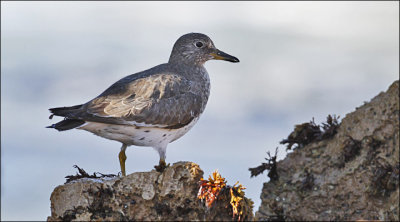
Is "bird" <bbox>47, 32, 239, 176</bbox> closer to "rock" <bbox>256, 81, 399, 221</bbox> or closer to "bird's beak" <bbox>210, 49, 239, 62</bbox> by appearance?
"bird's beak" <bbox>210, 49, 239, 62</bbox>

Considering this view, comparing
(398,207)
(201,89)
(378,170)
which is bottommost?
(398,207)

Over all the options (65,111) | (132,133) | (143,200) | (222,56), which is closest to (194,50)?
(222,56)

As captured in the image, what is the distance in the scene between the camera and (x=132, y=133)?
963 cm

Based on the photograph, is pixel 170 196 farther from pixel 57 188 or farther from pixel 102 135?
pixel 102 135

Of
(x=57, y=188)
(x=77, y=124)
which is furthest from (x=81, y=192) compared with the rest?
(x=77, y=124)

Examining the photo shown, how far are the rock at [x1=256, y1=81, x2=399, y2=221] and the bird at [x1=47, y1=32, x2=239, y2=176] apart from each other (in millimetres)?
2649

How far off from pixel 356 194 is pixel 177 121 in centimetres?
403

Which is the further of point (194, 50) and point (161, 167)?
point (194, 50)

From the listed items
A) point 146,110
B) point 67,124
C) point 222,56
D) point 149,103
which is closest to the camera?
point 67,124

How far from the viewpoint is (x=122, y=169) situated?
9.99 m

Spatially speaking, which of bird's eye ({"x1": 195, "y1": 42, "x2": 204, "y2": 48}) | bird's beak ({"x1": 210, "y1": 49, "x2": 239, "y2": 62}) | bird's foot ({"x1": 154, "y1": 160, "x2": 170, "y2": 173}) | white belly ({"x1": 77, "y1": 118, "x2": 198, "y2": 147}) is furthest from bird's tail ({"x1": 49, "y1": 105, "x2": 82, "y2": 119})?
bird's beak ({"x1": 210, "y1": 49, "x2": 239, "y2": 62})

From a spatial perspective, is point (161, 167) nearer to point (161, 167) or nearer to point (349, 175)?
point (161, 167)

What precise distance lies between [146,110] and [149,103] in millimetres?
203

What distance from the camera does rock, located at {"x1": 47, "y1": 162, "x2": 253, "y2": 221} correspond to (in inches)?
306
